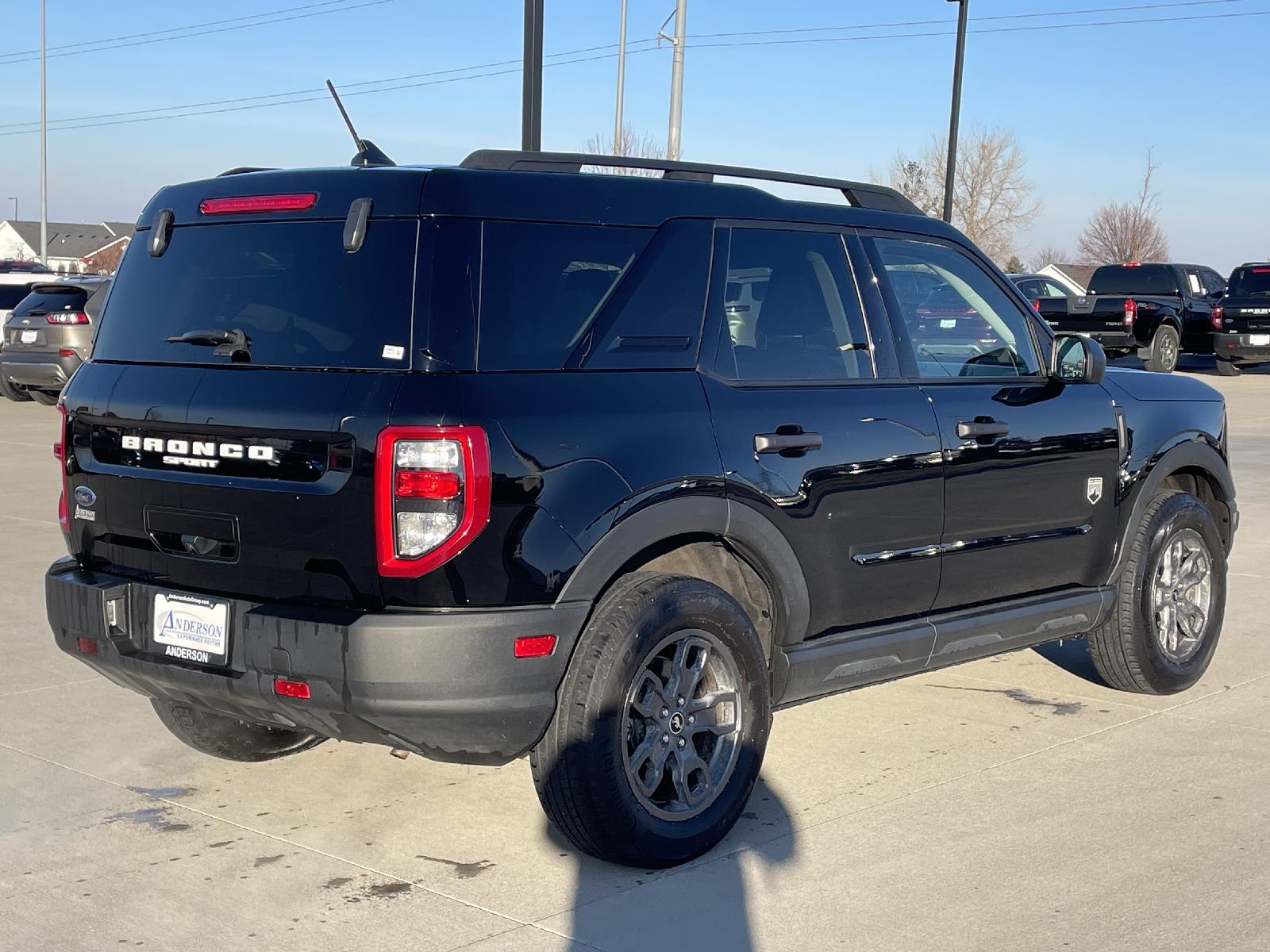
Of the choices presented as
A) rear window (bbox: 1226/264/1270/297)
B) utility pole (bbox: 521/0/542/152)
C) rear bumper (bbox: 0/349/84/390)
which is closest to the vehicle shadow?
utility pole (bbox: 521/0/542/152)

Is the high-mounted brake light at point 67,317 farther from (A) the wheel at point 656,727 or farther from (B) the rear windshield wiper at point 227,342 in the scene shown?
(A) the wheel at point 656,727

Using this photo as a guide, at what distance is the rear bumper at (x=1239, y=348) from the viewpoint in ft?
86.1

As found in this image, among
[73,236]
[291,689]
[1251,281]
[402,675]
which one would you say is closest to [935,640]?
[402,675]

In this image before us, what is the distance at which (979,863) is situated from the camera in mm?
4352

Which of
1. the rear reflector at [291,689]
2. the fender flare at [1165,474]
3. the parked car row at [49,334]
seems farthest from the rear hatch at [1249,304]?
the rear reflector at [291,689]

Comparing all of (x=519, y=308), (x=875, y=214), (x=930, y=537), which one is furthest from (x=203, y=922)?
(x=875, y=214)

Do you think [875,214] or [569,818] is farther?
[875,214]

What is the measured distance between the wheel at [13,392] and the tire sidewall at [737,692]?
1655cm

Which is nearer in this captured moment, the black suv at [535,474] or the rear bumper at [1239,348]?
the black suv at [535,474]

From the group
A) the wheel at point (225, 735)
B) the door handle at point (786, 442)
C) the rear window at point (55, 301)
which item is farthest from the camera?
the rear window at point (55, 301)

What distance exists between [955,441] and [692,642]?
4.36ft

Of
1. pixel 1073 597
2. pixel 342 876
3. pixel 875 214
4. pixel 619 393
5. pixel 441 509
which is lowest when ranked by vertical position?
pixel 342 876

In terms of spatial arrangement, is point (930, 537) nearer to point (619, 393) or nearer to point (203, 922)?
point (619, 393)

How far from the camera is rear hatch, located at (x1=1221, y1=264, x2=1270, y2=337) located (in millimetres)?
26094
